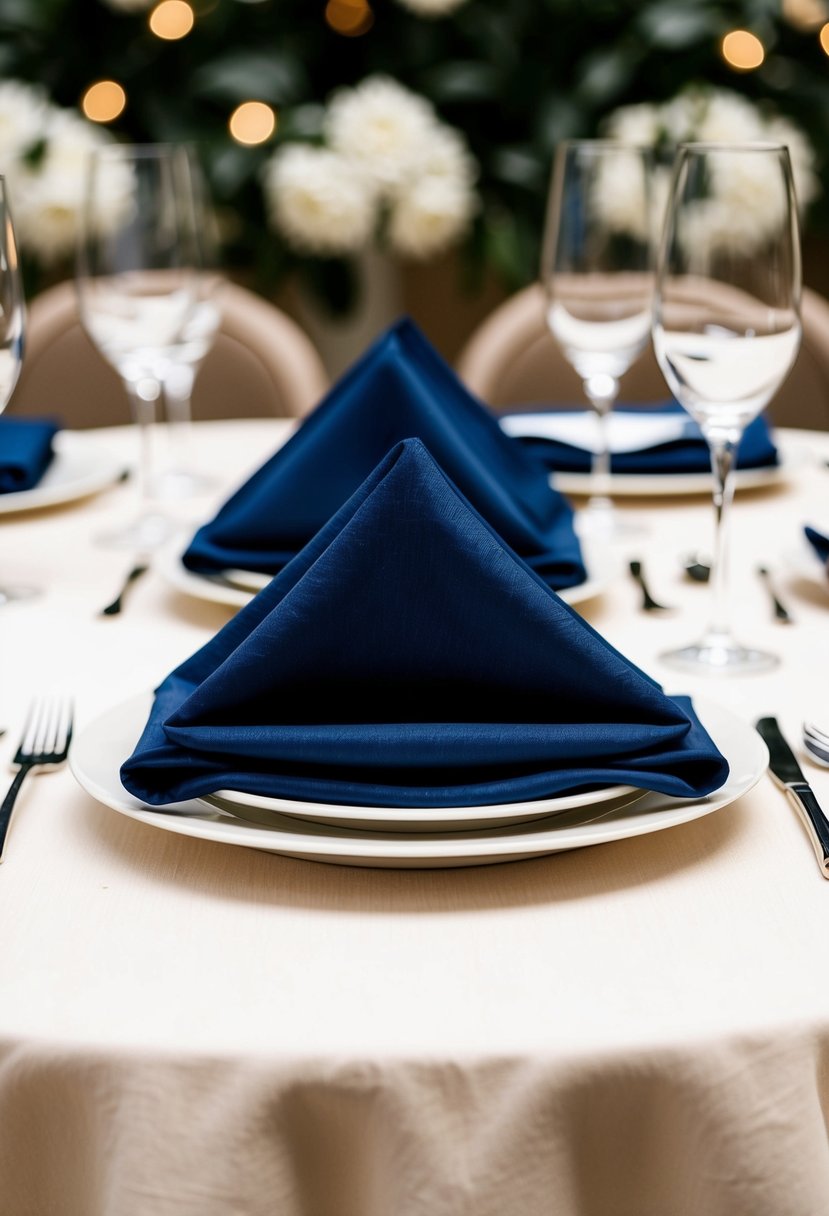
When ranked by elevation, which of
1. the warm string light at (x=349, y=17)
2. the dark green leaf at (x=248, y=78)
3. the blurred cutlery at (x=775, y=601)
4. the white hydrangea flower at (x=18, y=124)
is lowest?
the blurred cutlery at (x=775, y=601)

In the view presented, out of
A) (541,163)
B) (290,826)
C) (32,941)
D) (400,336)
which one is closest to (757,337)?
(400,336)

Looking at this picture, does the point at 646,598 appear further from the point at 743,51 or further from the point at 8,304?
the point at 743,51

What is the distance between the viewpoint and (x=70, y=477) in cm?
142

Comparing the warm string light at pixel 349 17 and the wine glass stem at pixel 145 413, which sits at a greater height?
the warm string light at pixel 349 17

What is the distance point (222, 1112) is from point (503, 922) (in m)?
0.14

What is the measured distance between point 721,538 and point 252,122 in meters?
2.66

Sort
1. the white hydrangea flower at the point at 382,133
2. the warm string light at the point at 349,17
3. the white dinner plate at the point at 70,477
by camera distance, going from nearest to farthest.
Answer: the white dinner plate at the point at 70,477 → the white hydrangea flower at the point at 382,133 → the warm string light at the point at 349,17

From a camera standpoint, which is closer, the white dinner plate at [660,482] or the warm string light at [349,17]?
the white dinner plate at [660,482]

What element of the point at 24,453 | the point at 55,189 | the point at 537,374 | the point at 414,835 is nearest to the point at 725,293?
the point at 414,835

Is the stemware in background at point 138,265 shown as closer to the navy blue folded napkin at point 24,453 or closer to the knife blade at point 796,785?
the navy blue folded napkin at point 24,453

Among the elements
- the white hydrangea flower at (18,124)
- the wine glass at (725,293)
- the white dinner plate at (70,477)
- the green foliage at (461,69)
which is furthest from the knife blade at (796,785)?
the green foliage at (461,69)

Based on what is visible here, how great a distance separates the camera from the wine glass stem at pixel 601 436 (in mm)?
1258

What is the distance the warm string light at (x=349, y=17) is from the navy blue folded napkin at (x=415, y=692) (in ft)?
10.1

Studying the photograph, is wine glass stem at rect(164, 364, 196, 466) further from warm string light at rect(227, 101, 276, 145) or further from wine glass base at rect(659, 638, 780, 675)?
warm string light at rect(227, 101, 276, 145)
